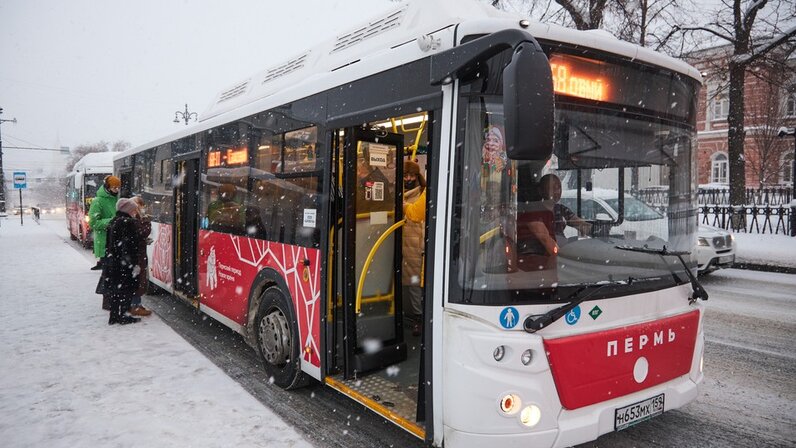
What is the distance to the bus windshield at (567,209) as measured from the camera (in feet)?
10.2

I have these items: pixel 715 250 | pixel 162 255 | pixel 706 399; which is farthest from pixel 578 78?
pixel 715 250

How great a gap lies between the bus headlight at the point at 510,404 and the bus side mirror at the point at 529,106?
1359 millimetres

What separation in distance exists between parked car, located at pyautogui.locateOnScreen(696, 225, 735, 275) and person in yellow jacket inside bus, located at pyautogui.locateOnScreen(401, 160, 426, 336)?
7782 mm

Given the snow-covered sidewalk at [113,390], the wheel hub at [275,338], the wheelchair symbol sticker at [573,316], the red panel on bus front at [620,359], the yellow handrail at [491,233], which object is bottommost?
the snow-covered sidewalk at [113,390]

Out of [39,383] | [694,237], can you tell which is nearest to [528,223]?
[694,237]

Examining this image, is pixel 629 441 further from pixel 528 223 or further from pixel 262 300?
pixel 262 300

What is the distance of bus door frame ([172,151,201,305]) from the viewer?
294 inches

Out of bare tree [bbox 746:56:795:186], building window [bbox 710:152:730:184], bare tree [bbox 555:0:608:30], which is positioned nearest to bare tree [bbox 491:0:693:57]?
bare tree [bbox 555:0:608:30]

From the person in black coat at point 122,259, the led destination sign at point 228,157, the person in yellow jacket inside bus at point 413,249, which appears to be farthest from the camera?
the person in black coat at point 122,259

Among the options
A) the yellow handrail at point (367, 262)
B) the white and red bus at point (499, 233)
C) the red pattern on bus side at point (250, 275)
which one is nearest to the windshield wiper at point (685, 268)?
the white and red bus at point (499, 233)

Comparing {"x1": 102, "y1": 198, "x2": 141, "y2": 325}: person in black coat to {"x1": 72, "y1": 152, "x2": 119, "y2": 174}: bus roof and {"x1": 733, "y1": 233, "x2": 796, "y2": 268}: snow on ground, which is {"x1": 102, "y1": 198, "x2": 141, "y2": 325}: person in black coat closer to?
{"x1": 72, "y1": 152, "x2": 119, "y2": 174}: bus roof

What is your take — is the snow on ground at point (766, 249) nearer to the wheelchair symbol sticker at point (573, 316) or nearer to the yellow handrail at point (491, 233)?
the wheelchair symbol sticker at point (573, 316)

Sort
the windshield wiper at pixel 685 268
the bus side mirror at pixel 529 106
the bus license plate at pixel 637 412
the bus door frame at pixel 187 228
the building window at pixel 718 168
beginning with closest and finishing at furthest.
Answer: the bus side mirror at pixel 529 106 → the bus license plate at pixel 637 412 → the windshield wiper at pixel 685 268 → the bus door frame at pixel 187 228 → the building window at pixel 718 168

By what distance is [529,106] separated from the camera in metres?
2.56
